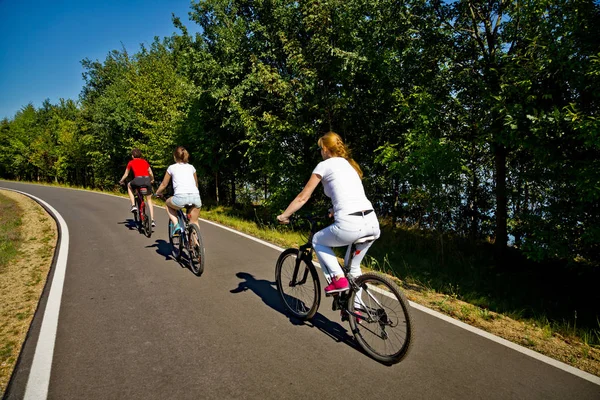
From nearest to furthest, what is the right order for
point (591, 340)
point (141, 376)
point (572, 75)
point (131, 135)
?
1. point (141, 376)
2. point (591, 340)
3. point (572, 75)
4. point (131, 135)

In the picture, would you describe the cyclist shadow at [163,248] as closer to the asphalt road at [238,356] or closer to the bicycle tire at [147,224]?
the bicycle tire at [147,224]

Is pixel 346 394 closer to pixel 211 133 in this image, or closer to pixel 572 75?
pixel 572 75

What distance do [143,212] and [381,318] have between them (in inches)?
307

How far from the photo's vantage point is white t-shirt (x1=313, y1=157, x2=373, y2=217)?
329 centimetres

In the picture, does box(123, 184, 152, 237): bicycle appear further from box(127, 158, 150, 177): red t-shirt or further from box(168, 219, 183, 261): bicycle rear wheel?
box(168, 219, 183, 261): bicycle rear wheel

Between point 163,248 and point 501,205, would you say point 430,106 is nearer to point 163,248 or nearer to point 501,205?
point 501,205

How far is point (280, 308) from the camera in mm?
4551

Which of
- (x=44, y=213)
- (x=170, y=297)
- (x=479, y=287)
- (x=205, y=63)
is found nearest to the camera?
(x=170, y=297)

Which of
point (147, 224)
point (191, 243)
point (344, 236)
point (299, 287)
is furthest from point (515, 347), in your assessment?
point (147, 224)

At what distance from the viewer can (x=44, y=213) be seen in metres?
13.4

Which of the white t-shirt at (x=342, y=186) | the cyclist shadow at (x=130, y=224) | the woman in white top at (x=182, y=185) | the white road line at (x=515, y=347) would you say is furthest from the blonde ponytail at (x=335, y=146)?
the cyclist shadow at (x=130, y=224)

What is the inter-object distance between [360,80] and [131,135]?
21394 mm

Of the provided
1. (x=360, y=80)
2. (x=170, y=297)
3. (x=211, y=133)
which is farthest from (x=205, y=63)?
(x=170, y=297)

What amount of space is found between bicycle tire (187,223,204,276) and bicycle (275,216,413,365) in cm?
221
